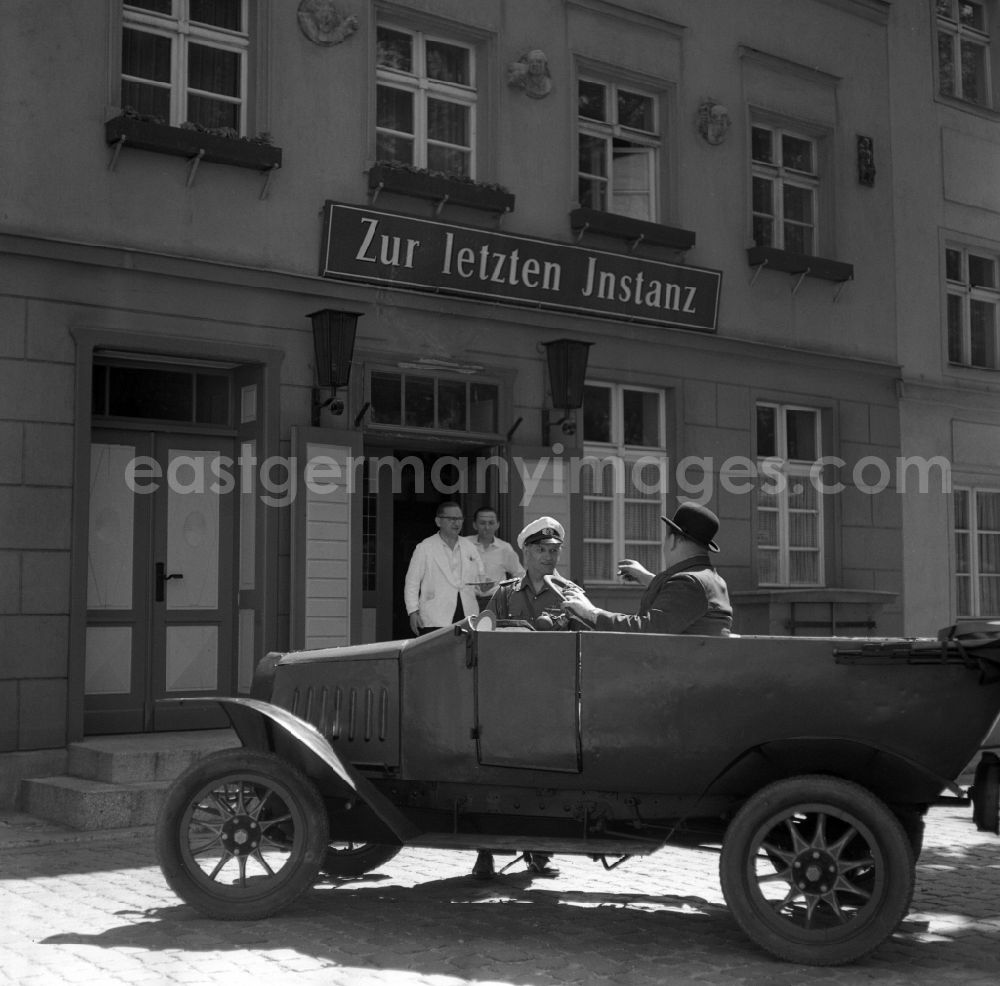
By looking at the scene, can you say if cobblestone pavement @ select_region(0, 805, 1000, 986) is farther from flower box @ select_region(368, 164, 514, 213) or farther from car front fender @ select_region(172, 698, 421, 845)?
flower box @ select_region(368, 164, 514, 213)

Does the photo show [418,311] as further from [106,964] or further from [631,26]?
[106,964]

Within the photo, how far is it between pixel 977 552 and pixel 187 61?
10194 millimetres

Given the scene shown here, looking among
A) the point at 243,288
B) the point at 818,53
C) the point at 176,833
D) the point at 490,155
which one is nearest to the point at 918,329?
the point at 818,53

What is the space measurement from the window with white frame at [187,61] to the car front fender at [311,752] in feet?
18.8

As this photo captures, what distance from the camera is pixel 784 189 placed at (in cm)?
1476

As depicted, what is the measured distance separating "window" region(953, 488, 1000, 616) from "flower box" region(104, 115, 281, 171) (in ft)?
29.5

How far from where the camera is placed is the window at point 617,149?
13.2m

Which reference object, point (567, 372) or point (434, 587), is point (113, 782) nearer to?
point (434, 587)

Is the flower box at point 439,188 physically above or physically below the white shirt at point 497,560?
above

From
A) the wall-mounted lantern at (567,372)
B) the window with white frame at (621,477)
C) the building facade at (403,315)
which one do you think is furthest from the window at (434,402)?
the window with white frame at (621,477)

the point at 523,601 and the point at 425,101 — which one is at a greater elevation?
the point at 425,101

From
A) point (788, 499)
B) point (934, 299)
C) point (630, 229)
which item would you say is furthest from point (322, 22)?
point (934, 299)

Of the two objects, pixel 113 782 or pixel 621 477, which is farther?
pixel 621 477

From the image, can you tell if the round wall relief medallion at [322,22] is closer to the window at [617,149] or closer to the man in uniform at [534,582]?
the window at [617,149]
